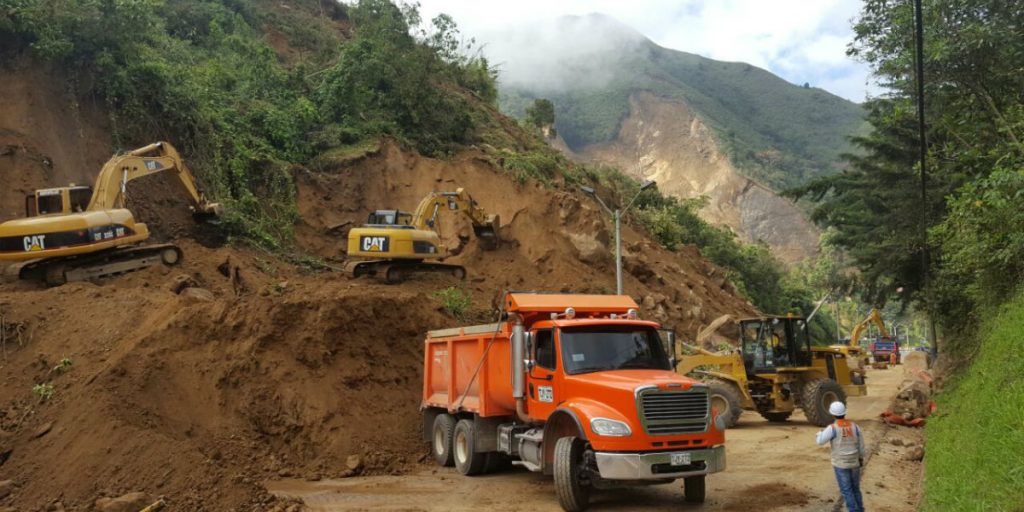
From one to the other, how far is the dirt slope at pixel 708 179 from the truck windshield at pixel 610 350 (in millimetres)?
93496

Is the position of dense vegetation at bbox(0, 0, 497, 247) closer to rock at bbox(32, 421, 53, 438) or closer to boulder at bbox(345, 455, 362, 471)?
rock at bbox(32, 421, 53, 438)

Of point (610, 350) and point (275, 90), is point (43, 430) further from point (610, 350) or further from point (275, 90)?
point (275, 90)

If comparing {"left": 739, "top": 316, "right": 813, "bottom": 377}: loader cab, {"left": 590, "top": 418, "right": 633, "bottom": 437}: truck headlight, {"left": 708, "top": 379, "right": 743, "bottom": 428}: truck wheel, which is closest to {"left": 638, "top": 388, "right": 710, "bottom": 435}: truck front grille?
{"left": 590, "top": 418, "right": 633, "bottom": 437}: truck headlight

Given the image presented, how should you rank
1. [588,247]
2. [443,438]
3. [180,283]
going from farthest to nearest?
[588,247] < [180,283] < [443,438]

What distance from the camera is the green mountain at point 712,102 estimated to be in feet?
412

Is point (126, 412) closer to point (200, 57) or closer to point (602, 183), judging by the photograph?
point (200, 57)

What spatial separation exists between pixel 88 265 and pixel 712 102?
137 metres

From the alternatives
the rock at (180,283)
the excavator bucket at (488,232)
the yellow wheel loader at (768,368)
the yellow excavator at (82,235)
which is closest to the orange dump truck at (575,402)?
the yellow wheel loader at (768,368)

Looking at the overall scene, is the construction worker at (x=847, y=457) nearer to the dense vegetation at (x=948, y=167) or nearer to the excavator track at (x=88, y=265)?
the dense vegetation at (x=948, y=167)

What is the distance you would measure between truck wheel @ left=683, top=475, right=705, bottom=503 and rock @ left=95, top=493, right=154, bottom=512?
271 inches

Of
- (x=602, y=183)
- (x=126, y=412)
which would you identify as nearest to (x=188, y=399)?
(x=126, y=412)

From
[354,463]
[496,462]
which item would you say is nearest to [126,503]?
[354,463]

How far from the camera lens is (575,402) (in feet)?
32.4

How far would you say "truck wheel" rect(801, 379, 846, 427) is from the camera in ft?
59.8
